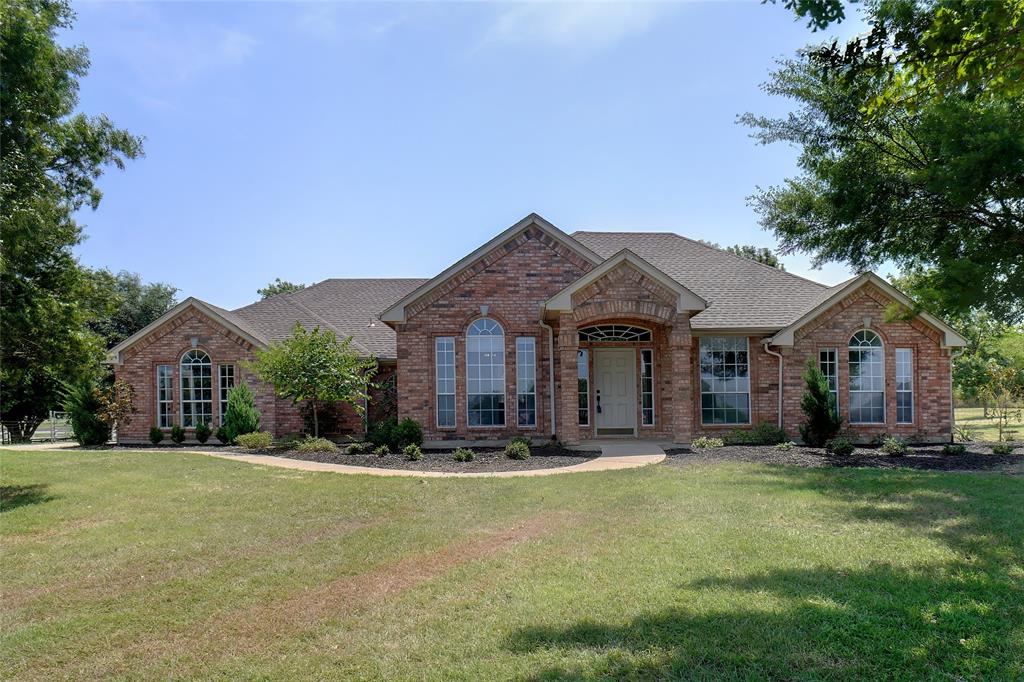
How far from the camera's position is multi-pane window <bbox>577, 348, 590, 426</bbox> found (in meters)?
17.7

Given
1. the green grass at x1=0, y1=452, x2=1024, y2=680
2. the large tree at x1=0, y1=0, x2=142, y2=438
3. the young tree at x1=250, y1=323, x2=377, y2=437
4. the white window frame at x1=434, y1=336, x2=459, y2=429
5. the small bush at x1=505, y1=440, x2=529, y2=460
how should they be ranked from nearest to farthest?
the green grass at x1=0, y1=452, x2=1024, y2=680 → the large tree at x1=0, y1=0, x2=142, y2=438 → the small bush at x1=505, y1=440, x2=529, y2=460 → the young tree at x1=250, y1=323, x2=377, y2=437 → the white window frame at x1=434, y1=336, x2=459, y2=429

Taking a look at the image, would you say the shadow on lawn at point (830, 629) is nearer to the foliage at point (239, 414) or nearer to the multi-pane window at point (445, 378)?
the multi-pane window at point (445, 378)

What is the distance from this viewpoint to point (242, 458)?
1491 cm

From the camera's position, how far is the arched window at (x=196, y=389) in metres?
19.1

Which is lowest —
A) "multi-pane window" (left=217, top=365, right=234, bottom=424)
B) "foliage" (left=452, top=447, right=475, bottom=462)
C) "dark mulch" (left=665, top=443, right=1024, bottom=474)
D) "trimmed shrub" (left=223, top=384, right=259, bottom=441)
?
"dark mulch" (left=665, top=443, right=1024, bottom=474)

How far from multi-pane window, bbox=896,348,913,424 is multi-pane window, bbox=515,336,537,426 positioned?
33.1 ft

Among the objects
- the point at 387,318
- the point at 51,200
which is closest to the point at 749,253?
the point at 387,318

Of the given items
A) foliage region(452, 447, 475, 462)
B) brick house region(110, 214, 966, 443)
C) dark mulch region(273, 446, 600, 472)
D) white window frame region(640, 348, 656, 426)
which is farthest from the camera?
white window frame region(640, 348, 656, 426)

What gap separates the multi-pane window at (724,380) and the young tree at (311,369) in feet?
31.4

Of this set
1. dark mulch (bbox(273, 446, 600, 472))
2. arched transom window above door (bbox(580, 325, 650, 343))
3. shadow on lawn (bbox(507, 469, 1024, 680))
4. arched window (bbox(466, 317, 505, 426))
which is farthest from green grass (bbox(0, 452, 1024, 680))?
arched transom window above door (bbox(580, 325, 650, 343))

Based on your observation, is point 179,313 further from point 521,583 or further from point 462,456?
point 521,583

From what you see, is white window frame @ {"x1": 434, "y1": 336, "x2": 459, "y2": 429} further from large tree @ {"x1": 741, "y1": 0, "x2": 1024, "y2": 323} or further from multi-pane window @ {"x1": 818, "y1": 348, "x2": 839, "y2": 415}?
multi-pane window @ {"x1": 818, "y1": 348, "x2": 839, "y2": 415}

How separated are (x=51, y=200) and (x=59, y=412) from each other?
2541 cm

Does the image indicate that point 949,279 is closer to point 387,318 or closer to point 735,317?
point 735,317
